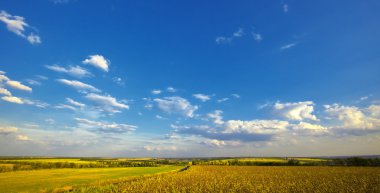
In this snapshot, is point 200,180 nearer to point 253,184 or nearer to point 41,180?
point 253,184

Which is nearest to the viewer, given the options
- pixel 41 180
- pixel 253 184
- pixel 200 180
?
pixel 253 184

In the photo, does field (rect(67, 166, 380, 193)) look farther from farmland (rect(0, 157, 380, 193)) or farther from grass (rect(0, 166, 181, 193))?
grass (rect(0, 166, 181, 193))

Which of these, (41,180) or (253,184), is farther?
(41,180)

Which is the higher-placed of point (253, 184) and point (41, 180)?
point (253, 184)

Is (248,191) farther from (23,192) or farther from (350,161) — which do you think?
(350,161)

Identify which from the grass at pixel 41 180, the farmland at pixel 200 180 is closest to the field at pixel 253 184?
the farmland at pixel 200 180

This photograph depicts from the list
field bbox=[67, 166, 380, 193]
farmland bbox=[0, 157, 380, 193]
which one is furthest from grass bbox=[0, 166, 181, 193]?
field bbox=[67, 166, 380, 193]

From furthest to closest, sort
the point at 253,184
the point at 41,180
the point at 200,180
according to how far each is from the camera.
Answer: the point at 41,180, the point at 200,180, the point at 253,184

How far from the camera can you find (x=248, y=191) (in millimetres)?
26469

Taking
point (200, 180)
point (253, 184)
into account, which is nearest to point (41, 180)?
point (200, 180)

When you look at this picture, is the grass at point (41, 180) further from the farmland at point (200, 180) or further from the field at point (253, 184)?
the field at point (253, 184)

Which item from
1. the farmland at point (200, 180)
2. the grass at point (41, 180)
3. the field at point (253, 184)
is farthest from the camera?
the grass at point (41, 180)

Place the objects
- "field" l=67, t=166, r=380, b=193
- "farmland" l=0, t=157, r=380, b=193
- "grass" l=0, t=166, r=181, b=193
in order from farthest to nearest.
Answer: "grass" l=0, t=166, r=181, b=193
"farmland" l=0, t=157, r=380, b=193
"field" l=67, t=166, r=380, b=193

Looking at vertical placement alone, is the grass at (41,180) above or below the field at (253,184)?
below
